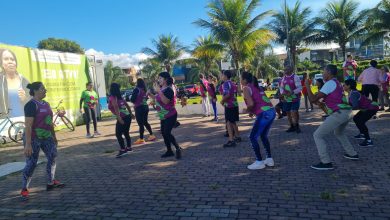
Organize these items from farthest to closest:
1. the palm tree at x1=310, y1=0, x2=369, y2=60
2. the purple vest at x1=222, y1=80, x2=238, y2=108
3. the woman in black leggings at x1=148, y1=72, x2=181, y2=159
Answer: the palm tree at x1=310, y1=0, x2=369, y2=60 < the purple vest at x1=222, y1=80, x2=238, y2=108 < the woman in black leggings at x1=148, y1=72, x2=181, y2=159

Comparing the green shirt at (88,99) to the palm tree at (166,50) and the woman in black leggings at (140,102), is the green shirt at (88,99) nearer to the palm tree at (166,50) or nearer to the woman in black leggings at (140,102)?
the woman in black leggings at (140,102)

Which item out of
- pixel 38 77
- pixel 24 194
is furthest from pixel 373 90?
pixel 38 77

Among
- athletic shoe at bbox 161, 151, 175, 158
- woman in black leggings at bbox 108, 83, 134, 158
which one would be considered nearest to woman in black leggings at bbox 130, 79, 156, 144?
woman in black leggings at bbox 108, 83, 134, 158

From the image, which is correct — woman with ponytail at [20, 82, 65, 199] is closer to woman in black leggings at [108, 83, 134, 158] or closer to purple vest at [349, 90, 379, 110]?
woman in black leggings at [108, 83, 134, 158]

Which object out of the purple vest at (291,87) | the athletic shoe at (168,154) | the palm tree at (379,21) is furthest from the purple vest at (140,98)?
the palm tree at (379,21)

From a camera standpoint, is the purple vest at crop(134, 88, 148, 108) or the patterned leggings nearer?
the patterned leggings

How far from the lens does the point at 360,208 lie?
4.18m

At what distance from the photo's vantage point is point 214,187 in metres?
5.27

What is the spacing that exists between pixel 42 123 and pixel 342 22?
98.7 feet

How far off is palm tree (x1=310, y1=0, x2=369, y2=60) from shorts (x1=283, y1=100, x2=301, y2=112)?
24.2 m

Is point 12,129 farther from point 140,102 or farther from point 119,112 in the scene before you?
point 119,112

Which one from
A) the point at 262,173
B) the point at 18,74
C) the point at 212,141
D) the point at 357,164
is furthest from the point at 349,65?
the point at 18,74

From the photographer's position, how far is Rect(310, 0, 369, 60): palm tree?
30.4 meters

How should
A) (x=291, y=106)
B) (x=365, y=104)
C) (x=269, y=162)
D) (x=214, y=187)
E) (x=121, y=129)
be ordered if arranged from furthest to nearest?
(x=291, y=106)
(x=121, y=129)
(x=365, y=104)
(x=269, y=162)
(x=214, y=187)
